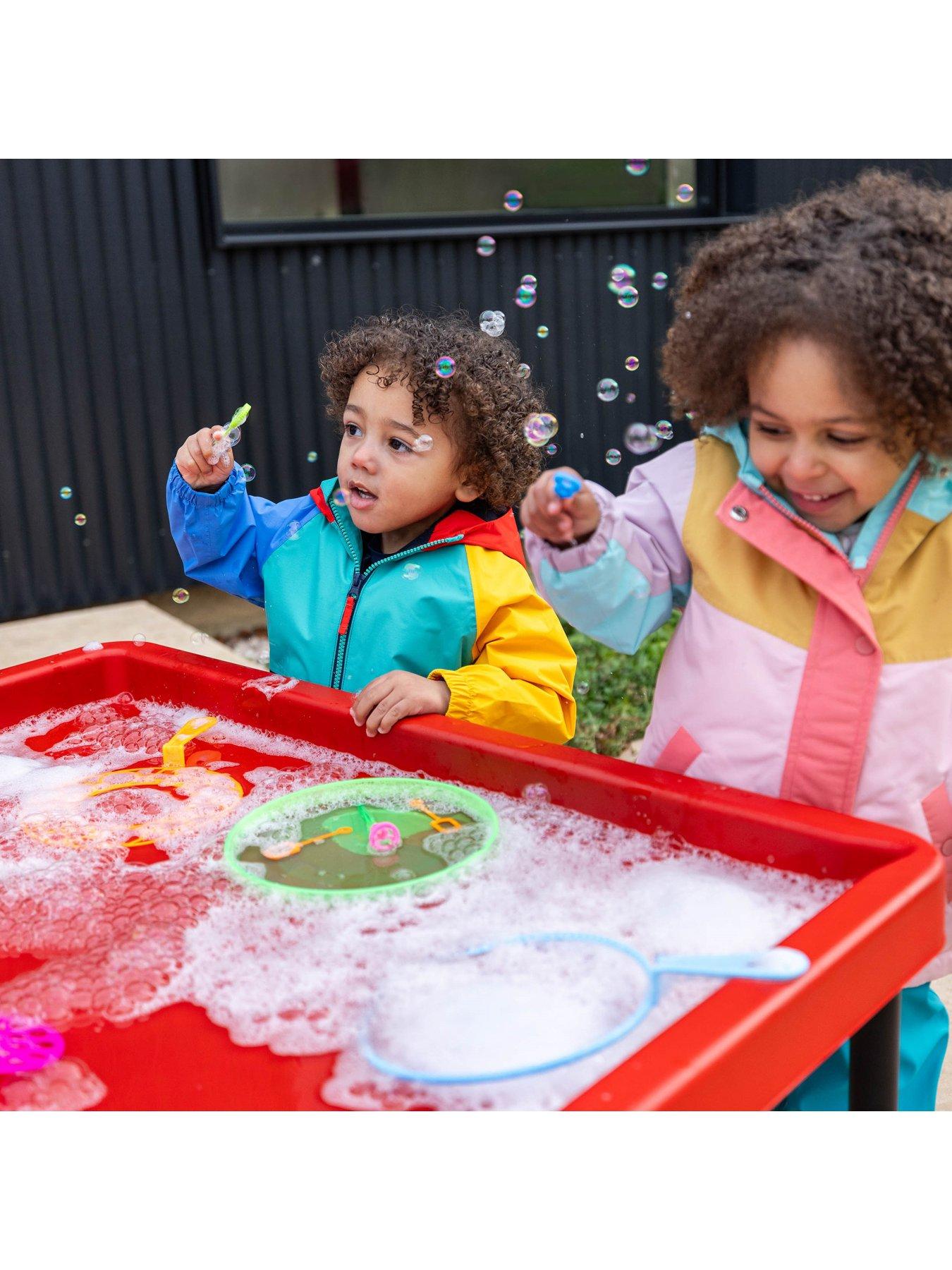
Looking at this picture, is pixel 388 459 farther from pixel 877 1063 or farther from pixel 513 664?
pixel 877 1063

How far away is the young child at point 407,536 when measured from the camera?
6.49ft

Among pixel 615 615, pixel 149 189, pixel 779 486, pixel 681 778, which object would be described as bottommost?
pixel 681 778

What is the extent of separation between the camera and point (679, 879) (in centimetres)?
125

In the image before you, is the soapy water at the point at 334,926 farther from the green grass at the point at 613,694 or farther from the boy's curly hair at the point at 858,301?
the green grass at the point at 613,694

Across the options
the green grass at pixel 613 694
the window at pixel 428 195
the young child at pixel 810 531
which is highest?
the window at pixel 428 195

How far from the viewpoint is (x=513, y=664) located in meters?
1.91

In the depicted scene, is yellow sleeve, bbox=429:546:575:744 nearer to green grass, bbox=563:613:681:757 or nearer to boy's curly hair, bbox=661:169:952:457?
boy's curly hair, bbox=661:169:952:457

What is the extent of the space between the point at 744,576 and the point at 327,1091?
816mm

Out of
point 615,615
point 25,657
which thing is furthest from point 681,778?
point 25,657

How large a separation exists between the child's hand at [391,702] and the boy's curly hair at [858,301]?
52cm

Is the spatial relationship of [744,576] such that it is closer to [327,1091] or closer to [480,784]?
[480,784]

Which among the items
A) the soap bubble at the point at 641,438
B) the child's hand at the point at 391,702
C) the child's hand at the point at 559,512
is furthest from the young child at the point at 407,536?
the child's hand at the point at 559,512

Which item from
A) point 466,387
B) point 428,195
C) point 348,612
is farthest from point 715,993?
point 428,195

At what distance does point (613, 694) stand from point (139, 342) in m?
2.35
